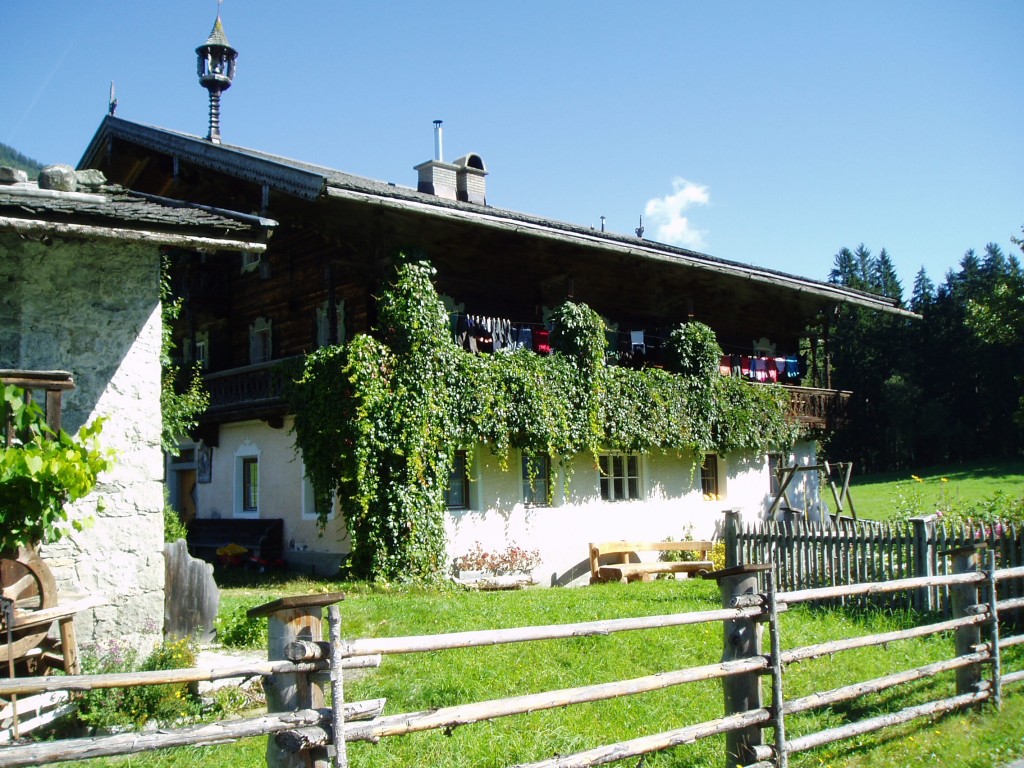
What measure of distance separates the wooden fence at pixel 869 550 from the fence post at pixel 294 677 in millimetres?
8966

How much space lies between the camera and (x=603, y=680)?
26.9 feet

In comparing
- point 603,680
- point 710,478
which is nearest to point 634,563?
point 710,478

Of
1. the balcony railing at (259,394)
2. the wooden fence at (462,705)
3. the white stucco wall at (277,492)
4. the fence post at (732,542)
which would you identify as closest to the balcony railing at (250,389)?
the balcony railing at (259,394)

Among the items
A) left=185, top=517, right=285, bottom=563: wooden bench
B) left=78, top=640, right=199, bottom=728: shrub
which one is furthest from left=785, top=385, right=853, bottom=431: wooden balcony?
left=78, top=640, right=199, bottom=728: shrub

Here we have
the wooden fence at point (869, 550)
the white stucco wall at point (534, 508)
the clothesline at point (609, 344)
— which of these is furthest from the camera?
the clothesline at point (609, 344)

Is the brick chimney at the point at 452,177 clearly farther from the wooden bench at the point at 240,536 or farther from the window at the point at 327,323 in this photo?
the wooden bench at the point at 240,536

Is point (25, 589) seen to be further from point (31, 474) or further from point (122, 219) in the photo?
point (122, 219)

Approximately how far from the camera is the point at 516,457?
18031mm

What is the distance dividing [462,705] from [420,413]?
11123 mm

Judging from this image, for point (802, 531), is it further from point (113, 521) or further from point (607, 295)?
point (607, 295)

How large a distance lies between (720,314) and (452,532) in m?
11.5

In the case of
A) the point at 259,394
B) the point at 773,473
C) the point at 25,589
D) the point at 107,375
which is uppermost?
the point at 259,394

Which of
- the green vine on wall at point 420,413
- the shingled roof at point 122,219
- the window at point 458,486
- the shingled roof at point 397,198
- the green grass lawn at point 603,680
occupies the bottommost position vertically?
the green grass lawn at point 603,680

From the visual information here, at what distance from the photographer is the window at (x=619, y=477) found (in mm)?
19953
